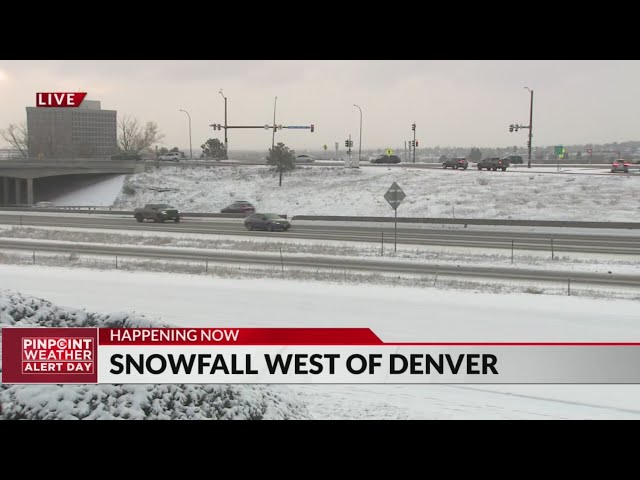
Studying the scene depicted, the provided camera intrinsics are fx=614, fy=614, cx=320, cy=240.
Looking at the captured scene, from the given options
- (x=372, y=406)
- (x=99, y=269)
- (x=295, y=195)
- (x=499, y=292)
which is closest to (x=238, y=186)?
(x=295, y=195)

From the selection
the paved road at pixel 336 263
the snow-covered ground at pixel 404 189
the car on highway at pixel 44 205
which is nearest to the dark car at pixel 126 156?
the snow-covered ground at pixel 404 189

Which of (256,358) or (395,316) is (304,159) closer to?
(395,316)

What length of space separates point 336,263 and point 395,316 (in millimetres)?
9071

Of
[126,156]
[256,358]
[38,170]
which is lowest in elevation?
[256,358]

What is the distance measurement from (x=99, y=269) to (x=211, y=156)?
164 feet

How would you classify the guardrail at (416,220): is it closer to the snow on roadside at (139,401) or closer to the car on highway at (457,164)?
the car on highway at (457,164)

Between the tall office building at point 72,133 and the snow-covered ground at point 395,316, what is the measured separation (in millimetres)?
30212

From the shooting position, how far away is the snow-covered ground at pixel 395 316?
9484 millimetres

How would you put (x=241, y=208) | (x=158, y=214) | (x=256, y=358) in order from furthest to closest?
(x=241, y=208)
(x=158, y=214)
(x=256, y=358)

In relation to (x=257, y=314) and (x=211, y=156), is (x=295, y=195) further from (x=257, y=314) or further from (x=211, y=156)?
(x=257, y=314)

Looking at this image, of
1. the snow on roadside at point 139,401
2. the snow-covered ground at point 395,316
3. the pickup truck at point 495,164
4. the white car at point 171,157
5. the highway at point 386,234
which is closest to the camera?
the snow on roadside at point 139,401

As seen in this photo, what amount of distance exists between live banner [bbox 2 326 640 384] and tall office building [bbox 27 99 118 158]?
1603 inches

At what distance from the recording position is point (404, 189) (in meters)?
53.2

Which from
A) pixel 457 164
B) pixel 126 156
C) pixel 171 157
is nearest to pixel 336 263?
pixel 457 164
